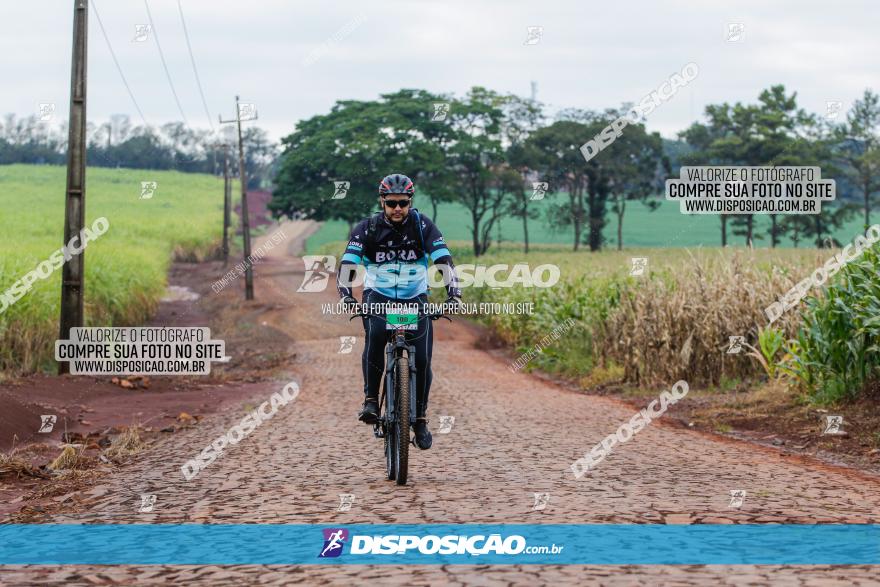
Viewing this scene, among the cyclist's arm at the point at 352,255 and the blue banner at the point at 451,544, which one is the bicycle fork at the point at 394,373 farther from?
the blue banner at the point at 451,544

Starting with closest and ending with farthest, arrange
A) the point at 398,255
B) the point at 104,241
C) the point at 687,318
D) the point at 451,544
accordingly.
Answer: the point at 451,544 < the point at 398,255 < the point at 687,318 < the point at 104,241

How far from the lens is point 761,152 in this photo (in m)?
64.3

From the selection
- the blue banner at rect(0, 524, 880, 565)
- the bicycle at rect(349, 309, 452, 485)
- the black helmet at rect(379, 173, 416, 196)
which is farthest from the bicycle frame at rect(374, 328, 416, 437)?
the blue banner at rect(0, 524, 880, 565)

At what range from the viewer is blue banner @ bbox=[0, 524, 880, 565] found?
6180 millimetres

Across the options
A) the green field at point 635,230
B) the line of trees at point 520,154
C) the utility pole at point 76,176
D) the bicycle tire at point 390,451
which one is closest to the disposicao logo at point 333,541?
the bicycle tire at point 390,451

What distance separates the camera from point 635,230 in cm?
10056

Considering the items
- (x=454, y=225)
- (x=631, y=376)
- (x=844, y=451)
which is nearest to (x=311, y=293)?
(x=631, y=376)

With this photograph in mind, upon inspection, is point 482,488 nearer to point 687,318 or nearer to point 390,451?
point 390,451

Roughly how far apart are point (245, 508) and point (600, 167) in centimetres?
6559

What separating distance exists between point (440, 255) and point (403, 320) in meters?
0.65

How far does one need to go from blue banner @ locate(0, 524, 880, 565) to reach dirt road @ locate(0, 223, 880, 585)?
19cm

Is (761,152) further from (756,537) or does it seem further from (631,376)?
(756,537)

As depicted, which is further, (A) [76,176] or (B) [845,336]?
(A) [76,176]

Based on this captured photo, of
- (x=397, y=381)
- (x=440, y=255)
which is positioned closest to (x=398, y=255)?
(x=440, y=255)
